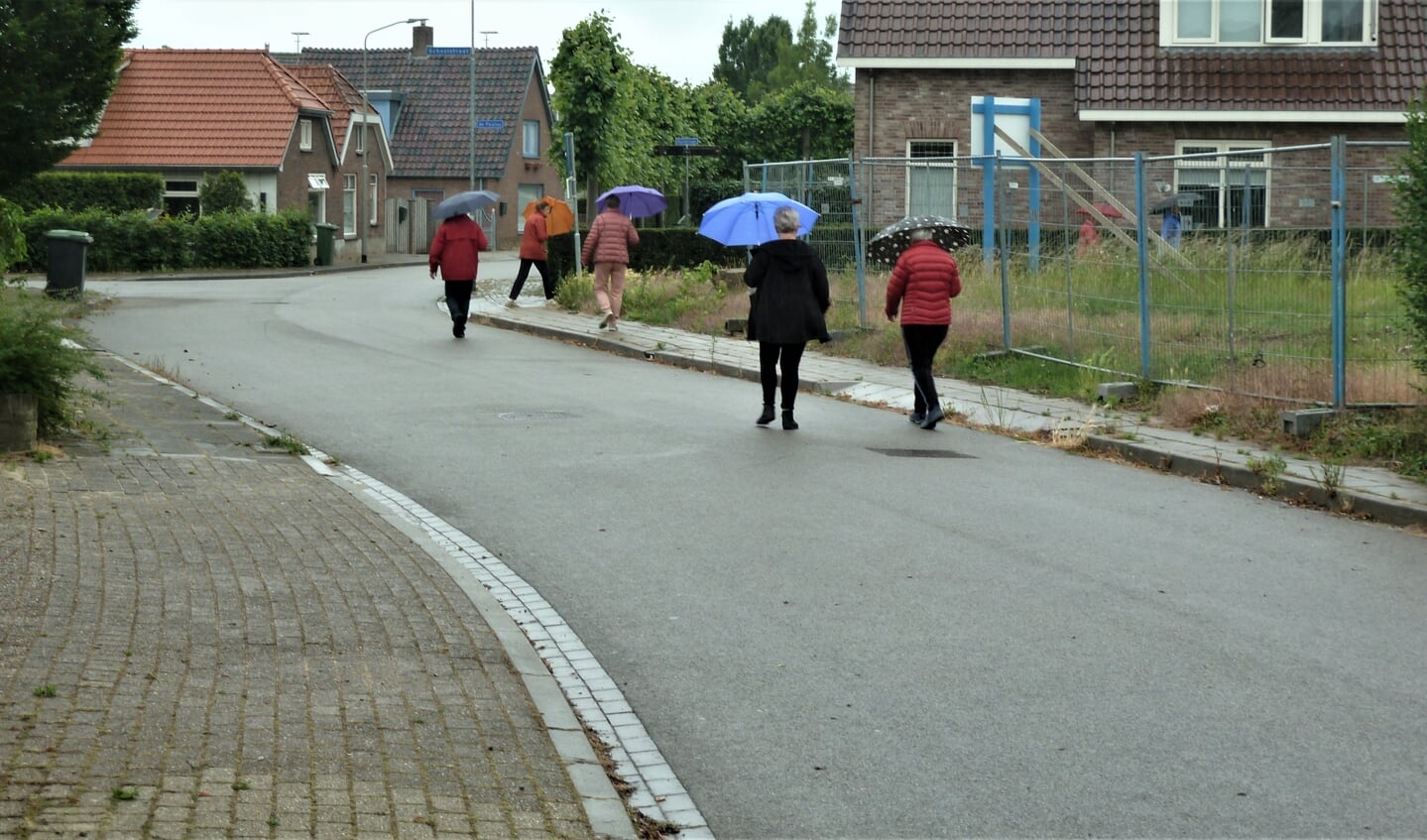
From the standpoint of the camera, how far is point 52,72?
3170cm

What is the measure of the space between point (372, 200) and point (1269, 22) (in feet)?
131

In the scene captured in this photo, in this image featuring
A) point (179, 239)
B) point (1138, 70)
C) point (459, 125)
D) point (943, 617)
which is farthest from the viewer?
point (459, 125)

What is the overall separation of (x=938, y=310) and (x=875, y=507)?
439 centimetres

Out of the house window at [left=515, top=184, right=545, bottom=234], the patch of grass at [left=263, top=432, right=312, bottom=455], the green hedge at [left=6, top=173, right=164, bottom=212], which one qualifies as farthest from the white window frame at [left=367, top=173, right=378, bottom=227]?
the patch of grass at [left=263, top=432, right=312, bottom=455]

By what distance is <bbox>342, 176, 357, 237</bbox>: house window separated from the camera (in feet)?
193

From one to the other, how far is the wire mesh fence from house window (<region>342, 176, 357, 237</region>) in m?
41.6

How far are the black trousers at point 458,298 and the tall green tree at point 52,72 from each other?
12026mm

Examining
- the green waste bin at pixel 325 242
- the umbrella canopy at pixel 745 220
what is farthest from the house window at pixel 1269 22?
the green waste bin at pixel 325 242

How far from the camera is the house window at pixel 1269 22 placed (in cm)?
3064

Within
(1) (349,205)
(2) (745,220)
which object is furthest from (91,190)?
(2) (745,220)

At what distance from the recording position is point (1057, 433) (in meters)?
13.6

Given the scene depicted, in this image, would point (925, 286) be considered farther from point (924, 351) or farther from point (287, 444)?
point (287, 444)

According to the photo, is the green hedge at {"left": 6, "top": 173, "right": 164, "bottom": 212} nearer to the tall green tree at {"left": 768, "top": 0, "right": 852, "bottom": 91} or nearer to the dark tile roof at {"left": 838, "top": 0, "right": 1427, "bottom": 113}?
the dark tile roof at {"left": 838, "top": 0, "right": 1427, "bottom": 113}

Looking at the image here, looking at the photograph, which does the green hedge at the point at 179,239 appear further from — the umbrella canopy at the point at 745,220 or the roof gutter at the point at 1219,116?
the umbrella canopy at the point at 745,220
